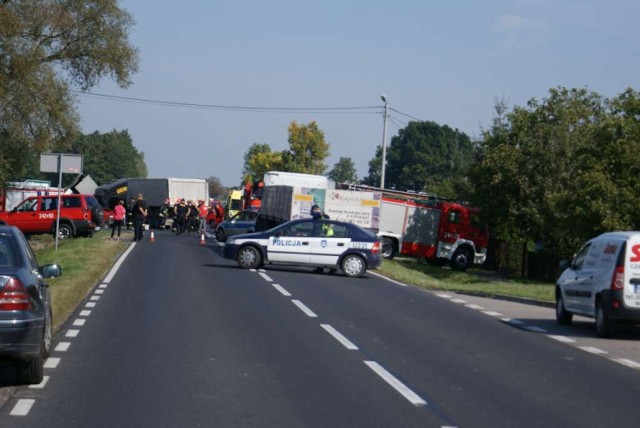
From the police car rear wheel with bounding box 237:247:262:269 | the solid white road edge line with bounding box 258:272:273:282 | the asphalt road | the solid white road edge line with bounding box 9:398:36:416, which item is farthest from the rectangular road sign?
the solid white road edge line with bounding box 9:398:36:416

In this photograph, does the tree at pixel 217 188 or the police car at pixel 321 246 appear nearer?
the police car at pixel 321 246

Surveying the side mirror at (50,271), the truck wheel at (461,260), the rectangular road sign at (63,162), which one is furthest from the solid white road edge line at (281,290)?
the truck wheel at (461,260)

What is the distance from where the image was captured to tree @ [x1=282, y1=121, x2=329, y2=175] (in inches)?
3450

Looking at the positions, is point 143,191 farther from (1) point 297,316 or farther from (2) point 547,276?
(1) point 297,316

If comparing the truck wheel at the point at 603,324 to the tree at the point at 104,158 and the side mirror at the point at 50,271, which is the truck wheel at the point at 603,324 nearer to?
the side mirror at the point at 50,271

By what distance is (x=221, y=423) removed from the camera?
28.4 ft

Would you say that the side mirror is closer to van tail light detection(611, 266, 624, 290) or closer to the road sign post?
van tail light detection(611, 266, 624, 290)

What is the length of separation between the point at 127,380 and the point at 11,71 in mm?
33768

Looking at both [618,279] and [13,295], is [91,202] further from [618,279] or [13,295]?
[13,295]

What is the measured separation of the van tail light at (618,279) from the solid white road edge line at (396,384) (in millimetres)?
5933

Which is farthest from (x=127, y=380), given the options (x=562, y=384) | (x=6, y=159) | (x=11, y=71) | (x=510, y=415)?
(x=6, y=159)

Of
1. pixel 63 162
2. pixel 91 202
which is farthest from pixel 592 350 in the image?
pixel 91 202

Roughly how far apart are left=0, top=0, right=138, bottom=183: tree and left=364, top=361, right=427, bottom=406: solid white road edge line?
32496mm

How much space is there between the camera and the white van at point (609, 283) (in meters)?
16.8
